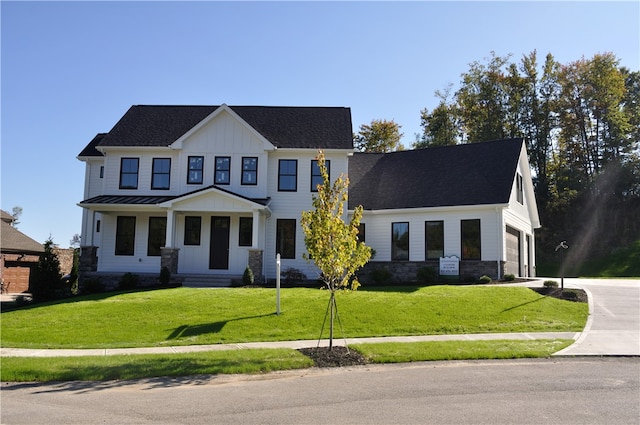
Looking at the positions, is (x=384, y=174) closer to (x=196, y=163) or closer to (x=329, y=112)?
(x=329, y=112)

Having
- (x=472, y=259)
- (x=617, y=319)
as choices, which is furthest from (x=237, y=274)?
(x=617, y=319)

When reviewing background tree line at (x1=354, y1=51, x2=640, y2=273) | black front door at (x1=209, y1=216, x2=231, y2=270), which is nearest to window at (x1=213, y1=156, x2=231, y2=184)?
black front door at (x1=209, y1=216, x2=231, y2=270)

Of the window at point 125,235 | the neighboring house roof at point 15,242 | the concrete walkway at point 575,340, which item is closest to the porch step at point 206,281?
the window at point 125,235

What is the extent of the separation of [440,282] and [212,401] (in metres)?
16.0

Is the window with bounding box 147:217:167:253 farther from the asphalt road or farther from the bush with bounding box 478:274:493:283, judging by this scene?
the asphalt road

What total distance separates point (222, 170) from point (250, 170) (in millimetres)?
1378

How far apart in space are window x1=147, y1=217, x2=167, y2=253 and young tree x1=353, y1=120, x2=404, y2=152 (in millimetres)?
25766

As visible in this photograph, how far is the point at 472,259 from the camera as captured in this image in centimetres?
2264

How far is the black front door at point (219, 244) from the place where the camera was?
23719mm

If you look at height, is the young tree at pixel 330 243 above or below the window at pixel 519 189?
below

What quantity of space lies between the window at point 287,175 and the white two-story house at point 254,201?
2.0 inches

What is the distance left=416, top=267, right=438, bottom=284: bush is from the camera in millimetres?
21969

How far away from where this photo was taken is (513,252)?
81.4 ft

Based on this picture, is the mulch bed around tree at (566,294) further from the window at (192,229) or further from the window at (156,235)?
the window at (156,235)
